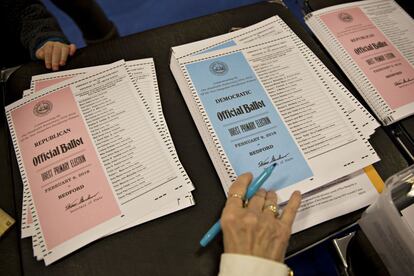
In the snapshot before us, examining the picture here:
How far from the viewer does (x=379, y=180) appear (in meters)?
0.60

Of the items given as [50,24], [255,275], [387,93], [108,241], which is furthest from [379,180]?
[50,24]

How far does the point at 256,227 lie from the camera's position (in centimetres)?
51

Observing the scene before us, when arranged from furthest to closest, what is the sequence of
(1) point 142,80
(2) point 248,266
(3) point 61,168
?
(1) point 142,80 < (3) point 61,168 < (2) point 248,266

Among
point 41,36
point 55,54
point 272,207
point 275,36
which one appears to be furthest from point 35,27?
point 272,207

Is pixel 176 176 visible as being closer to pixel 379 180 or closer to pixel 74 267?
pixel 74 267

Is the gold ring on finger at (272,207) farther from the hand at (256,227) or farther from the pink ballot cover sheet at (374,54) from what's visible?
the pink ballot cover sheet at (374,54)

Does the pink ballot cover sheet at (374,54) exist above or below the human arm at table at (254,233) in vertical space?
above

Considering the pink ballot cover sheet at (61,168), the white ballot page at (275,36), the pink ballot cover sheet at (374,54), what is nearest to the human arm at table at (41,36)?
the pink ballot cover sheet at (61,168)

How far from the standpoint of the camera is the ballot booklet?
2.21ft

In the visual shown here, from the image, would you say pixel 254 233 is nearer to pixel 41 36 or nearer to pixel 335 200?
pixel 335 200

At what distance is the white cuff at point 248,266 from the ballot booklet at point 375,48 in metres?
0.38

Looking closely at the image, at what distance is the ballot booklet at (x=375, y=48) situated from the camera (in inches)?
26.5

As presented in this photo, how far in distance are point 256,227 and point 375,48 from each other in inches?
20.1

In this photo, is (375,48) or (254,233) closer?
(254,233)
